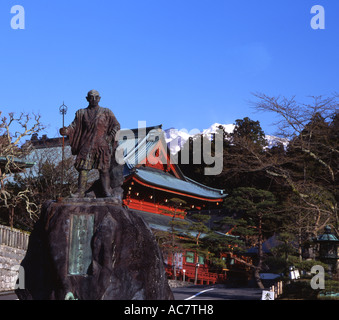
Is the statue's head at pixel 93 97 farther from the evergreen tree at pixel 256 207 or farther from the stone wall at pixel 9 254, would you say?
the evergreen tree at pixel 256 207

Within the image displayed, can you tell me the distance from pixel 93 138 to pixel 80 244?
217 cm

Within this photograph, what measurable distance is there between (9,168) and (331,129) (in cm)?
1464

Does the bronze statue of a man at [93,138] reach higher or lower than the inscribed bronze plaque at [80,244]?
higher

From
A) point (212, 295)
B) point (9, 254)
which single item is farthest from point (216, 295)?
point (9, 254)

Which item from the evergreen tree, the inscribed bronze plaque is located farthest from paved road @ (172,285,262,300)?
the inscribed bronze plaque

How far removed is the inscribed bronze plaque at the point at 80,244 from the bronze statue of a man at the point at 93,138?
835 mm

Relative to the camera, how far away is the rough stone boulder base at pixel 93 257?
10.3m

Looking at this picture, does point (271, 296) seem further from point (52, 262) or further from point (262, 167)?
point (262, 167)

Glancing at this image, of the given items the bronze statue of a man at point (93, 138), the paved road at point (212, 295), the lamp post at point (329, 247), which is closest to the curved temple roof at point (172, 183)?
the paved road at point (212, 295)

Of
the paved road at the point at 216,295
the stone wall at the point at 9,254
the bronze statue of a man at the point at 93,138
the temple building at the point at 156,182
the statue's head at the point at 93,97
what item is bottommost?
the paved road at the point at 216,295

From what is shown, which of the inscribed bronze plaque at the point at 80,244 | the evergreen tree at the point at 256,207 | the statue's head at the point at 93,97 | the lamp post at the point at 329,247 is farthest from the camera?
the evergreen tree at the point at 256,207

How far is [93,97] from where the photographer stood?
38.7 ft

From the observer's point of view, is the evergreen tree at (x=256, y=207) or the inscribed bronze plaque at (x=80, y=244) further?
the evergreen tree at (x=256, y=207)
